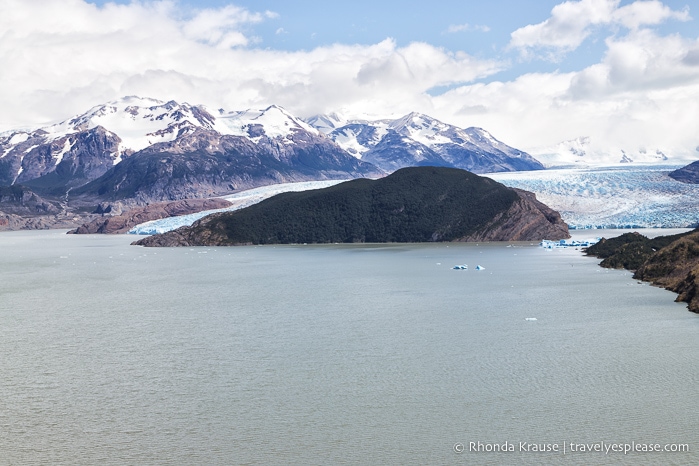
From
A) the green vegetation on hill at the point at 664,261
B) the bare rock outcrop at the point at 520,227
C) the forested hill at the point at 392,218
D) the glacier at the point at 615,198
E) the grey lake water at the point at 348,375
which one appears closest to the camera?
the grey lake water at the point at 348,375

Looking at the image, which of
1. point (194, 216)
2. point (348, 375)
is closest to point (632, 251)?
point (348, 375)

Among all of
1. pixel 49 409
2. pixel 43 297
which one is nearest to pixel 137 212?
pixel 43 297

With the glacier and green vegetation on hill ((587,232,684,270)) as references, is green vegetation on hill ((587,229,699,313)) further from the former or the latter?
the glacier

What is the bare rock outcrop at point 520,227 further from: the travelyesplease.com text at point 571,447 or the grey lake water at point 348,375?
the travelyesplease.com text at point 571,447

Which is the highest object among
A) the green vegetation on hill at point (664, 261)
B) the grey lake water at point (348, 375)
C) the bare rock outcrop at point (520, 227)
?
the bare rock outcrop at point (520, 227)

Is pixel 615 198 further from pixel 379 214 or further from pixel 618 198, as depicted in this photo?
pixel 379 214

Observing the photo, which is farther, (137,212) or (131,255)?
(137,212)

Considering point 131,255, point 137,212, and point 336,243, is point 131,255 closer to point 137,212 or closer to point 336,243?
point 336,243

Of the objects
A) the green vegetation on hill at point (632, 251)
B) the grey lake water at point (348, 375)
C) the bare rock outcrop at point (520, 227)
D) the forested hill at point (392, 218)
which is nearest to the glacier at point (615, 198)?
the forested hill at point (392, 218)
